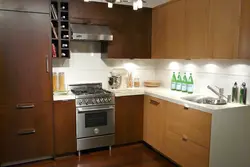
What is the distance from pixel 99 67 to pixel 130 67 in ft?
1.96

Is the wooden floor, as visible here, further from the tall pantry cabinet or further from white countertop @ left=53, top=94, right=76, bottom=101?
white countertop @ left=53, top=94, right=76, bottom=101

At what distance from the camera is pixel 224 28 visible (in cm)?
248

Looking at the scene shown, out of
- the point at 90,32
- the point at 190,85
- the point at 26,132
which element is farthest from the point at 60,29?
the point at 190,85

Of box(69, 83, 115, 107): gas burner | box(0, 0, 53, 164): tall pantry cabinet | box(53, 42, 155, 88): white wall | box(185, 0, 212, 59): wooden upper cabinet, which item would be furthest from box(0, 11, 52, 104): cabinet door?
box(185, 0, 212, 59): wooden upper cabinet

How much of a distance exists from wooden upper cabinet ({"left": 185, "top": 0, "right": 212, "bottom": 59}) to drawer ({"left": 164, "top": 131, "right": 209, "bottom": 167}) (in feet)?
3.59

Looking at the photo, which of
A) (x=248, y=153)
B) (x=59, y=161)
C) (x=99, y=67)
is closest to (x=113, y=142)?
(x=59, y=161)

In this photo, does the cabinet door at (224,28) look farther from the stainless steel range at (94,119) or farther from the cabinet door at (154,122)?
the stainless steel range at (94,119)

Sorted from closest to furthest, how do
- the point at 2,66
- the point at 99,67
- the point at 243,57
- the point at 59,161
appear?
the point at 243,57 < the point at 2,66 < the point at 59,161 < the point at 99,67

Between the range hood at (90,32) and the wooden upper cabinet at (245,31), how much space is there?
5.87 ft

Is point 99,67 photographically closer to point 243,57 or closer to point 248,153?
point 243,57

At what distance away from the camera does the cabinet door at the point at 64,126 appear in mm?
3090

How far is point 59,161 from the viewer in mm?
3131

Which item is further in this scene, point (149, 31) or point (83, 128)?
point (149, 31)

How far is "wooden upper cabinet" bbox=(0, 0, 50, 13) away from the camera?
8.88 ft
